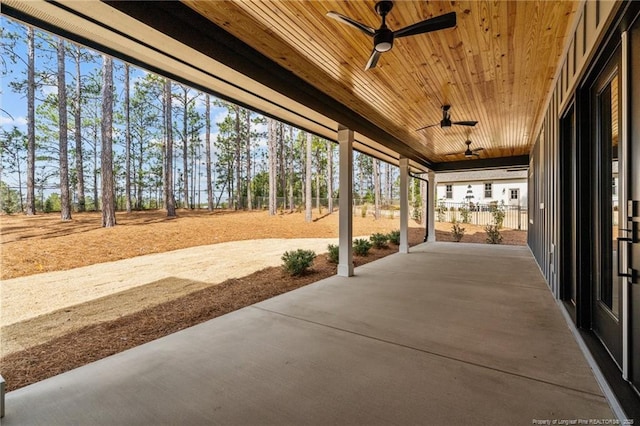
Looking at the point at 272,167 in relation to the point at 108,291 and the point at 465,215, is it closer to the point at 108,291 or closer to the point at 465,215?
the point at 465,215

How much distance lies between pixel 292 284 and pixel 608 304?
3.89 m

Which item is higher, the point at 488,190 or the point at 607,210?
the point at 488,190

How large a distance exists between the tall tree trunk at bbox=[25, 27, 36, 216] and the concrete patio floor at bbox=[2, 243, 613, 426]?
12241 millimetres

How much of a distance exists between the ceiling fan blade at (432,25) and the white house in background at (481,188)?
43.8 ft

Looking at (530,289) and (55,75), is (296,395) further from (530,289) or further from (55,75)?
(55,75)

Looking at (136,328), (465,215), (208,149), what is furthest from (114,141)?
(465,215)

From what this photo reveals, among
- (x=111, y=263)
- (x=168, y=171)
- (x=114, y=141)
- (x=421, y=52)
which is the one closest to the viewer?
(x=421, y=52)

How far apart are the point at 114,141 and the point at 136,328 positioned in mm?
15316

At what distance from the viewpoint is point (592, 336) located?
2484 mm

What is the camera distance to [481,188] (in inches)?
715

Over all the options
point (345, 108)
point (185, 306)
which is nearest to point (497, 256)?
point (345, 108)

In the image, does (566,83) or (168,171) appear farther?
(168,171)

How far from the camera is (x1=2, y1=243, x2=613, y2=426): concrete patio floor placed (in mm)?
1664

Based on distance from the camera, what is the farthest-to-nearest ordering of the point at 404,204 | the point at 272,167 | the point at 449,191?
the point at 449,191 < the point at 272,167 < the point at 404,204
